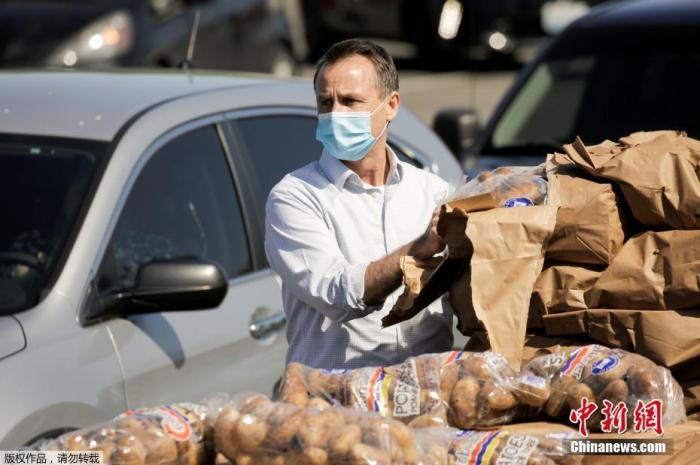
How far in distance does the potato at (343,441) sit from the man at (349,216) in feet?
2.74

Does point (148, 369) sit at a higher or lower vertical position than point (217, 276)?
lower

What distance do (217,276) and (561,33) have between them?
10.6 ft

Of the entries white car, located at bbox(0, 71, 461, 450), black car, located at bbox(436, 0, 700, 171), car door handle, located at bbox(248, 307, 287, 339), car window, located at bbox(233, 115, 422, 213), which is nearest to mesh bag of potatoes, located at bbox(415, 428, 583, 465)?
white car, located at bbox(0, 71, 461, 450)

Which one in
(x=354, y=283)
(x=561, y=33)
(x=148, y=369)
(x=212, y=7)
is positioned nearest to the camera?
(x=354, y=283)

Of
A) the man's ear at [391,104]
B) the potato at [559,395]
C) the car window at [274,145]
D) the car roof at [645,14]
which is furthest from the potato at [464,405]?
the car roof at [645,14]

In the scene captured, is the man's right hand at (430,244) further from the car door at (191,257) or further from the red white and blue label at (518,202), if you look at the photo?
the car door at (191,257)

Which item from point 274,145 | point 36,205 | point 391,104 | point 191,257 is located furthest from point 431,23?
point 391,104

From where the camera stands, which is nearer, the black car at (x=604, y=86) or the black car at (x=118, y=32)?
the black car at (x=604, y=86)

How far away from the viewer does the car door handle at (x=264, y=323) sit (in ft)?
14.8

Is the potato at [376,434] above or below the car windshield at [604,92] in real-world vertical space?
below

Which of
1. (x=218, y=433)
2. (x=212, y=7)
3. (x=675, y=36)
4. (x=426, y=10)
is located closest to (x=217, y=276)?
(x=218, y=433)

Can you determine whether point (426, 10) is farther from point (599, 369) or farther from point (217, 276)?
point (599, 369)

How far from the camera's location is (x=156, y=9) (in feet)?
41.9

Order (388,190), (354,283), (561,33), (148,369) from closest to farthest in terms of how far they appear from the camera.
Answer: (354,283)
(388,190)
(148,369)
(561,33)
